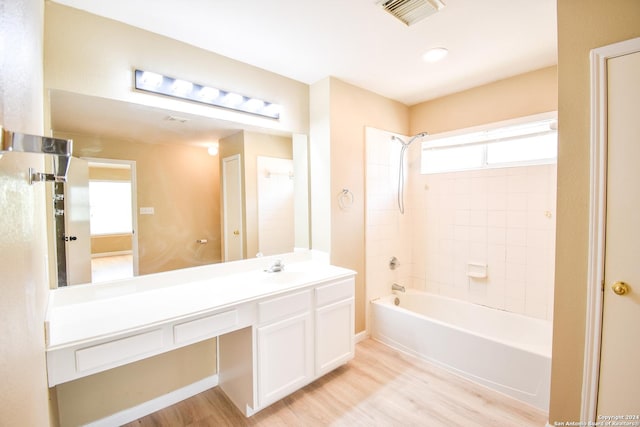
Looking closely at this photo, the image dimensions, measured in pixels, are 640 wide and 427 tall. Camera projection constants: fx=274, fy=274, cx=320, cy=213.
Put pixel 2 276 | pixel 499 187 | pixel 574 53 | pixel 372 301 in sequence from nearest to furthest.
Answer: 1. pixel 2 276
2. pixel 574 53
3. pixel 499 187
4. pixel 372 301

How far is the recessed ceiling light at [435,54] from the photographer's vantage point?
6.82ft

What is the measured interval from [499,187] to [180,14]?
2.92 metres

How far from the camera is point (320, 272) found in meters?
2.31

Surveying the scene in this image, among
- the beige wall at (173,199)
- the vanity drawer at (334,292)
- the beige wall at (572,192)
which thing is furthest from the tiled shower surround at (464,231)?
the beige wall at (173,199)

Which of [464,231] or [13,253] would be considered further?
[464,231]

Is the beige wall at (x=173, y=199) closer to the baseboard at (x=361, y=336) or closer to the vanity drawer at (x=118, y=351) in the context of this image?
the vanity drawer at (x=118, y=351)

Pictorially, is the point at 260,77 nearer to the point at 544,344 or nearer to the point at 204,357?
the point at 204,357

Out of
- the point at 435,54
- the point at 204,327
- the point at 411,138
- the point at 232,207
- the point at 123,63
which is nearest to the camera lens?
the point at 204,327

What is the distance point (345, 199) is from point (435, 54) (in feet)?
4.54

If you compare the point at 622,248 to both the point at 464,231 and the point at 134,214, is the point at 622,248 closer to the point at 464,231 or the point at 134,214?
the point at 464,231

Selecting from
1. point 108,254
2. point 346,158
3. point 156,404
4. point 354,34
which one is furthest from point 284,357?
point 354,34

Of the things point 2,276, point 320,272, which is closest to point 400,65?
point 320,272

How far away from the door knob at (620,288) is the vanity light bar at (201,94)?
97.0 inches

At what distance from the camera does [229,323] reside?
164 centimetres
